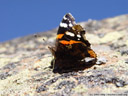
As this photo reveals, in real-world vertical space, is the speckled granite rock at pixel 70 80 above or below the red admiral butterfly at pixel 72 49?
below

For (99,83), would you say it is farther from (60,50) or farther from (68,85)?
(60,50)

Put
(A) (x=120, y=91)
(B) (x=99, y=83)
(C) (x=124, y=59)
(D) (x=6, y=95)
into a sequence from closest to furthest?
(A) (x=120, y=91) → (B) (x=99, y=83) → (D) (x=6, y=95) → (C) (x=124, y=59)

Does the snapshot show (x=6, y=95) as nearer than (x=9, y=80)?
Yes

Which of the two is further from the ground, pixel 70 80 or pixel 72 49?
pixel 72 49

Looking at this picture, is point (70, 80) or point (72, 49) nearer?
point (70, 80)

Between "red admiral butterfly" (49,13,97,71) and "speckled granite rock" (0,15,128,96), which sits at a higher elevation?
"red admiral butterfly" (49,13,97,71)

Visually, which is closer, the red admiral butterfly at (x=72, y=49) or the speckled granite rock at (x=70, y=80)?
the speckled granite rock at (x=70, y=80)

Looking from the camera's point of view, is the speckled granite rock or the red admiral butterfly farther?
the red admiral butterfly

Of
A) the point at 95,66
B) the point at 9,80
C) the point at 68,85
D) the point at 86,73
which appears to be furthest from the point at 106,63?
the point at 9,80
